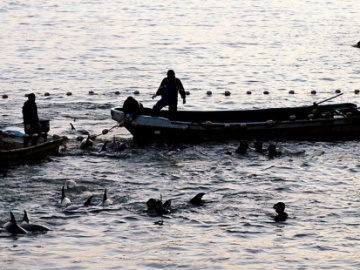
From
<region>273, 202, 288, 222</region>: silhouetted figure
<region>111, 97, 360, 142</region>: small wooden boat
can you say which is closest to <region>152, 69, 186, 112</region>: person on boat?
<region>111, 97, 360, 142</region>: small wooden boat

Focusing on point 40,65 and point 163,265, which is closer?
point 163,265

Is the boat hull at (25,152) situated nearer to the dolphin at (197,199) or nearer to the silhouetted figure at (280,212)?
the dolphin at (197,199)

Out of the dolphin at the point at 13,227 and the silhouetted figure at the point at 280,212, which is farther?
the silhouetted figure at the point at 280,212

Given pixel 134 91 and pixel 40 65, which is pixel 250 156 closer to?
pixel 134 91

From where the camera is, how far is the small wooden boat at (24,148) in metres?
23.5

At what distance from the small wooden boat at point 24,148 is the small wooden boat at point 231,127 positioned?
2.10 meters

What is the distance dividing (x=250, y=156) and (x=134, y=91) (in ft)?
36.3

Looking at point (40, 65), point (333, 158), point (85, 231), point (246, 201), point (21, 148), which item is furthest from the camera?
point (40, 65)

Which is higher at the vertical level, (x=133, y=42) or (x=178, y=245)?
(x=133, y=42)

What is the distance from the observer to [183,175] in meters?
24.0

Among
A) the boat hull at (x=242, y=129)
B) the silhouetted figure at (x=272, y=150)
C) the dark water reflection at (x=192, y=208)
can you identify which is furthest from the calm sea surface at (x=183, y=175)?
the silhouetted figure at (x=272, y=150)

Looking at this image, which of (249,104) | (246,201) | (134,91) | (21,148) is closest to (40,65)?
(134,91)

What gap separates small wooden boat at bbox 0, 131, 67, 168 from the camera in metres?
23.5

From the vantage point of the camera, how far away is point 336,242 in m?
19.7
